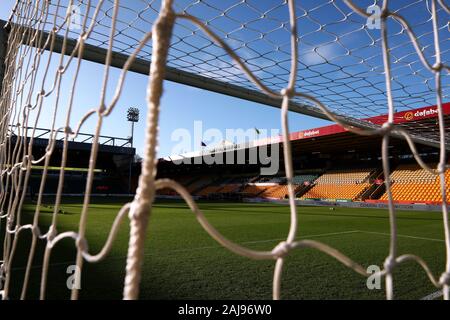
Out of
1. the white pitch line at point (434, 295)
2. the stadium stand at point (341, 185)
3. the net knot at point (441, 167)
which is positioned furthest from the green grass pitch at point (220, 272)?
the stadium stand at point (341, 185)

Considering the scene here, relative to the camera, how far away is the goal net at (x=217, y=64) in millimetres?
895

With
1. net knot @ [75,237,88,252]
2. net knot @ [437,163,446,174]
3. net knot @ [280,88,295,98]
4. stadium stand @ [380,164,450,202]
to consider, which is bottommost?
net knot @ [75,237,88,252]

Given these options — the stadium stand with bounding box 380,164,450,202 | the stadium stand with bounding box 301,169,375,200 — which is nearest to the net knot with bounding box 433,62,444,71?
the stadium stand with bounding box 380,164,450,202

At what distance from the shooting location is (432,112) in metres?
8.36

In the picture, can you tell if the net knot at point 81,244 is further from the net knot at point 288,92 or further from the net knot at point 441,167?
the net knot at point 441,167

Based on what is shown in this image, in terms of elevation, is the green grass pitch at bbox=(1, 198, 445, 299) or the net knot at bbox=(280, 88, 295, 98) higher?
the net knot at bbox=(280, 88, 295, 98)

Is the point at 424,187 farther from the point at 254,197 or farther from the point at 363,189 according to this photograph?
the point at 254,197

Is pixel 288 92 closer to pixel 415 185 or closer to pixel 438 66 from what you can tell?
pixel 438 66

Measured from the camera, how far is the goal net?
0.89 metres

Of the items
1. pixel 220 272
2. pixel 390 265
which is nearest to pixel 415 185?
pixel 220 272

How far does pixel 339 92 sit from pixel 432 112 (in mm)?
5372

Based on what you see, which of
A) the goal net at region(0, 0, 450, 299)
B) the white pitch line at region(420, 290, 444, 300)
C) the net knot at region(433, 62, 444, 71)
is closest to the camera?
the goal net at region(0, 0, 450, 299)

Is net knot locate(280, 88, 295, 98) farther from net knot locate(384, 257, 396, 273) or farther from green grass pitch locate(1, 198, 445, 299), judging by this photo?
green grass pitch locate(1, 198, 445, 299)
